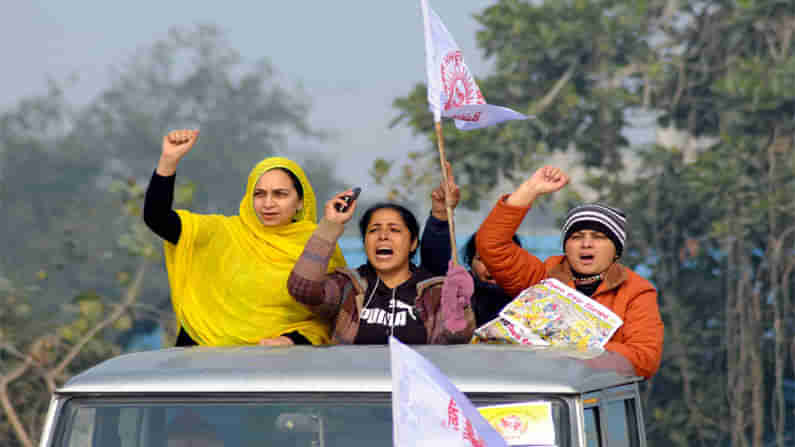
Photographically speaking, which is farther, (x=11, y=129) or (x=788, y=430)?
(x=11, y=129)

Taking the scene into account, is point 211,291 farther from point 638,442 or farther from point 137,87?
point 137,87

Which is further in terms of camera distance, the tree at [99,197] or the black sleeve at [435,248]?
the tree at [99,197]

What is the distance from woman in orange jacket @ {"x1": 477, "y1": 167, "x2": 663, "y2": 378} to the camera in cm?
381

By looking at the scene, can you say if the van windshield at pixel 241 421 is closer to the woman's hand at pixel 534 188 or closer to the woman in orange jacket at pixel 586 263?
the woman in orange jacket at pixel 586 263

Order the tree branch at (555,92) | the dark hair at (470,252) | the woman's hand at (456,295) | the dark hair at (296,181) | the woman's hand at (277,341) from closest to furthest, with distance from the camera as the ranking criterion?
the woman's hand at (456,295)
the woman's hand at (277,341)
the dark hair at (296,181)
the dark hair at (470,252)
the tree branch at (555,92)

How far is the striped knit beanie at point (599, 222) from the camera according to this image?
4020 mm

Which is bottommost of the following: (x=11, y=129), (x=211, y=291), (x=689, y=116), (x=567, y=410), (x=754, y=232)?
(x=567, y=410)

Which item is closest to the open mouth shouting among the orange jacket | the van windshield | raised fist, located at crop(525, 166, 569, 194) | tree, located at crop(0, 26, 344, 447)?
the orange jacket

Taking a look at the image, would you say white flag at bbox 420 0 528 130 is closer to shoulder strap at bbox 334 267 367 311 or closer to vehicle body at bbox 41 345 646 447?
shoulder strap at bbox 334 267 367 311

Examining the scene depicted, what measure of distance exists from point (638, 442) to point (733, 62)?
5.73 m

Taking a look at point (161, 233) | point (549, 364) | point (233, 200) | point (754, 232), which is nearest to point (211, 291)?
point (161, 233)

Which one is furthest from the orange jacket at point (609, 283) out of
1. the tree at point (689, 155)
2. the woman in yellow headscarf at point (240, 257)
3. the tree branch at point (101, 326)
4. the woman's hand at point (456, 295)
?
the tree branch at point (101, 326)

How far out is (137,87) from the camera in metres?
11.4

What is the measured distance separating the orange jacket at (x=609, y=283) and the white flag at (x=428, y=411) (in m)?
1.22
